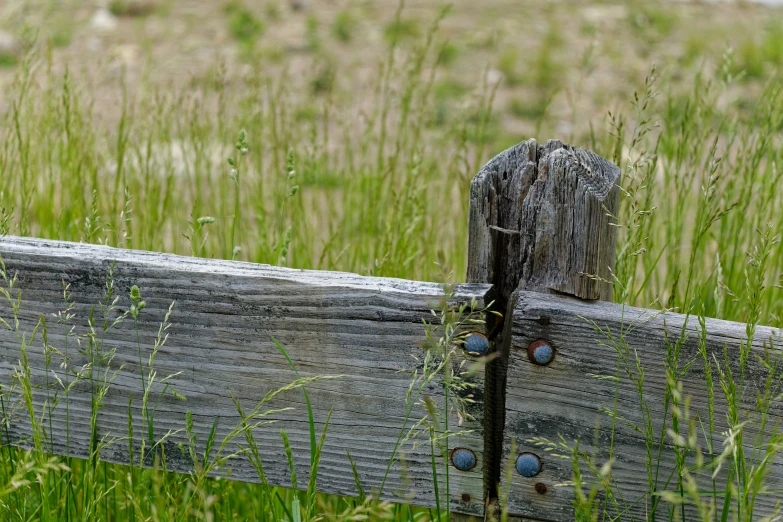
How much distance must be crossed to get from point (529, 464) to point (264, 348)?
0.53m

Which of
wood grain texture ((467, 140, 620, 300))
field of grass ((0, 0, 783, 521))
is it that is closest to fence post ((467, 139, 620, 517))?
wood grain texture ((467, 140, 620, 300))

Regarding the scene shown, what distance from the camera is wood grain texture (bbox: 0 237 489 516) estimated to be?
1.44 meters

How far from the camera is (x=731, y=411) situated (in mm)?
1229

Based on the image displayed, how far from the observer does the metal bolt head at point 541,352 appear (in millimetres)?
1384

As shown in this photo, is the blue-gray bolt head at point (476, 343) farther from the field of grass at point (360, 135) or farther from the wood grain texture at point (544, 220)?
the field of grass at point (360, 135)

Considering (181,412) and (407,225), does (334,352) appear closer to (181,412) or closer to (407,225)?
(181,412)

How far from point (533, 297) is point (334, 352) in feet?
1.23

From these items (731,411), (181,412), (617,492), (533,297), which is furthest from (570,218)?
(181,412)

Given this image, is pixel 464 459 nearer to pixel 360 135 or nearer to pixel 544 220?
pixel 544 220

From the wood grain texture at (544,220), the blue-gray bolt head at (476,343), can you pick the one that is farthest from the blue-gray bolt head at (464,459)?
the wood grain texture at (544,220)

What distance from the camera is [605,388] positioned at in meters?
1.40

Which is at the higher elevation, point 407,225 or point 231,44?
point 231,44

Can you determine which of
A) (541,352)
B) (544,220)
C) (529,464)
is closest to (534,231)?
(544,220)

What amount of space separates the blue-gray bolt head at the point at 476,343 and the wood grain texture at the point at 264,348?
0.24 ft
